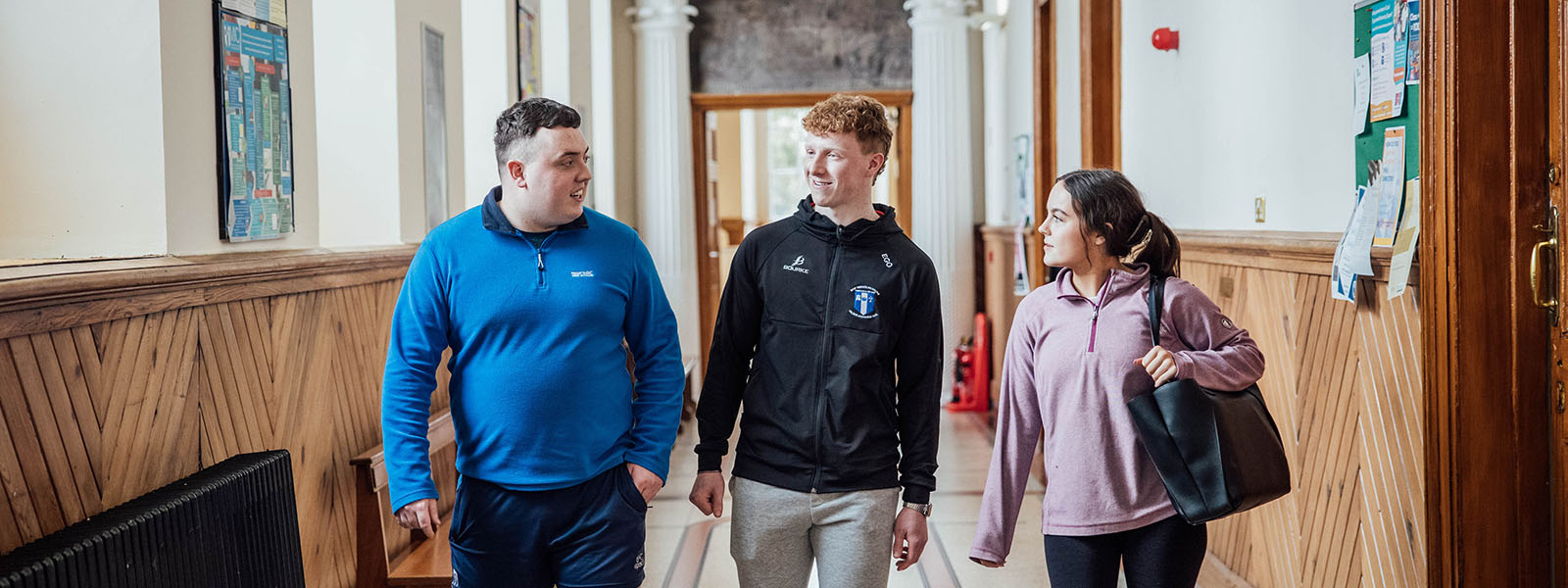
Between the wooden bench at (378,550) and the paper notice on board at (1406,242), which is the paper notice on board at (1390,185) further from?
the wooden bench at (378,550)

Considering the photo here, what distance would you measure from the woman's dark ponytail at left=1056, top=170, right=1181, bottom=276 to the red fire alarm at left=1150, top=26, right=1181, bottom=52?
8.00 ft

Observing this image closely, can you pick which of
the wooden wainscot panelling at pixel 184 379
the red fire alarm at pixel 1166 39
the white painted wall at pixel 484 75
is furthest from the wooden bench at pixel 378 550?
the red fire alarm at pixel 1166 39

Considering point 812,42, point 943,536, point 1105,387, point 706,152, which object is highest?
point 812,42

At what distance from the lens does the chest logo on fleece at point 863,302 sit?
2.23 metres

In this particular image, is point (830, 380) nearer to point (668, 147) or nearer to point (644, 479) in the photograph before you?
point (644, 479)

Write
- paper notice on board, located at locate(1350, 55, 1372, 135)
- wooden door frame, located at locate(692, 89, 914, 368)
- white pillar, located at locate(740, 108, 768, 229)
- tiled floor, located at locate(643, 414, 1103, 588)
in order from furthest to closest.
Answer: white pillar, located at locate(740, 108, 768, 229) → wooden door frame, located at locate(692, 89, 914, 368) → tiled floor, located at locate(643, 414, 1103, 588) → paper notice on board, located at locate(1350, 55, 1372, 135)

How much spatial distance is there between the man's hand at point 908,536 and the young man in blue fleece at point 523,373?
1.66ft

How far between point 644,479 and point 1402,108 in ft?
6.16

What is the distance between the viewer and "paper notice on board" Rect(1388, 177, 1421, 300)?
2686mm

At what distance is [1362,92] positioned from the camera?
295 cm

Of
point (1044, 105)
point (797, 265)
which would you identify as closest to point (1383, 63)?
point (797, 265)

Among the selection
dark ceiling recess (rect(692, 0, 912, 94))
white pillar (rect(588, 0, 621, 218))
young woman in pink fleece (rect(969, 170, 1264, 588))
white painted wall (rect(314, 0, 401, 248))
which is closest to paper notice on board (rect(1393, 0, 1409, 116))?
young woman in pink fleece (rect(969, 170, 1264, 588))

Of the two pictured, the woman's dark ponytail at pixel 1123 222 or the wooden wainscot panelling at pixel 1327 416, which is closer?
the woman's dark ponytail at pixel 1123 222

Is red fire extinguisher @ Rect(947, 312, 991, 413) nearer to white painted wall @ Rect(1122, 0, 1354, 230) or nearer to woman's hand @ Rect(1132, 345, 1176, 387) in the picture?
white painted wall @ Rect(1122, 0, 1354, 230)
